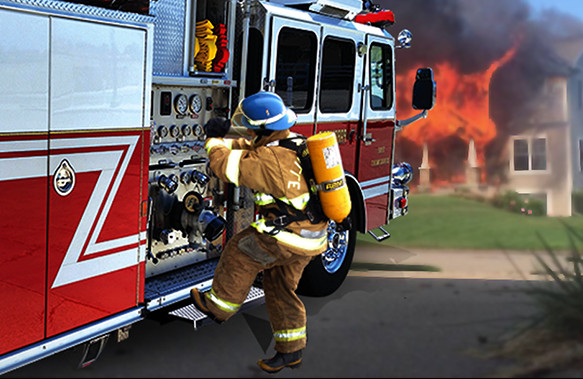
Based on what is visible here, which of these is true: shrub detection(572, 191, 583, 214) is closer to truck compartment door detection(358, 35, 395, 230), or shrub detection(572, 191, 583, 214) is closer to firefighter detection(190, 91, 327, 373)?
truck compartment door detection(358, 35, 395, 230)

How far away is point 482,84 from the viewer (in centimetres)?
1337

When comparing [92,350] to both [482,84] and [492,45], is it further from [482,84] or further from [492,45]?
[492,45]

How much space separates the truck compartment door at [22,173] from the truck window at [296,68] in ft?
7.18

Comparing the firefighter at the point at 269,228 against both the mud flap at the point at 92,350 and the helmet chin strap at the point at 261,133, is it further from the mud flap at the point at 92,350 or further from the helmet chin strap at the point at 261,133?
the mud flap at the point at 92,350

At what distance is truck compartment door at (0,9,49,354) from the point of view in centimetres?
333

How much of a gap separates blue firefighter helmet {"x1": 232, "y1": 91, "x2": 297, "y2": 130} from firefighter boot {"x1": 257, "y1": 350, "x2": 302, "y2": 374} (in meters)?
1.48

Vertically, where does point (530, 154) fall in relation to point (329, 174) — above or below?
above

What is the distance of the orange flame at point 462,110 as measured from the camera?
13.3m

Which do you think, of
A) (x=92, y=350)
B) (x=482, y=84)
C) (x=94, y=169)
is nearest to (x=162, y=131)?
(x=94, y=169)

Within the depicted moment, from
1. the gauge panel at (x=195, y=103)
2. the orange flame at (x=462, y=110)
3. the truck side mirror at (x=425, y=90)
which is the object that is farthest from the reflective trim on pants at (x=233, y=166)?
the orange flame at (x=462, y=110)

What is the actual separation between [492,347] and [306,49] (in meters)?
2.75

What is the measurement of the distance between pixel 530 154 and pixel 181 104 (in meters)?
9.71

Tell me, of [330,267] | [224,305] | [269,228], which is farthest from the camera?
[330,267]

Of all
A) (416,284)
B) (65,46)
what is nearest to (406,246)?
(416,284)
